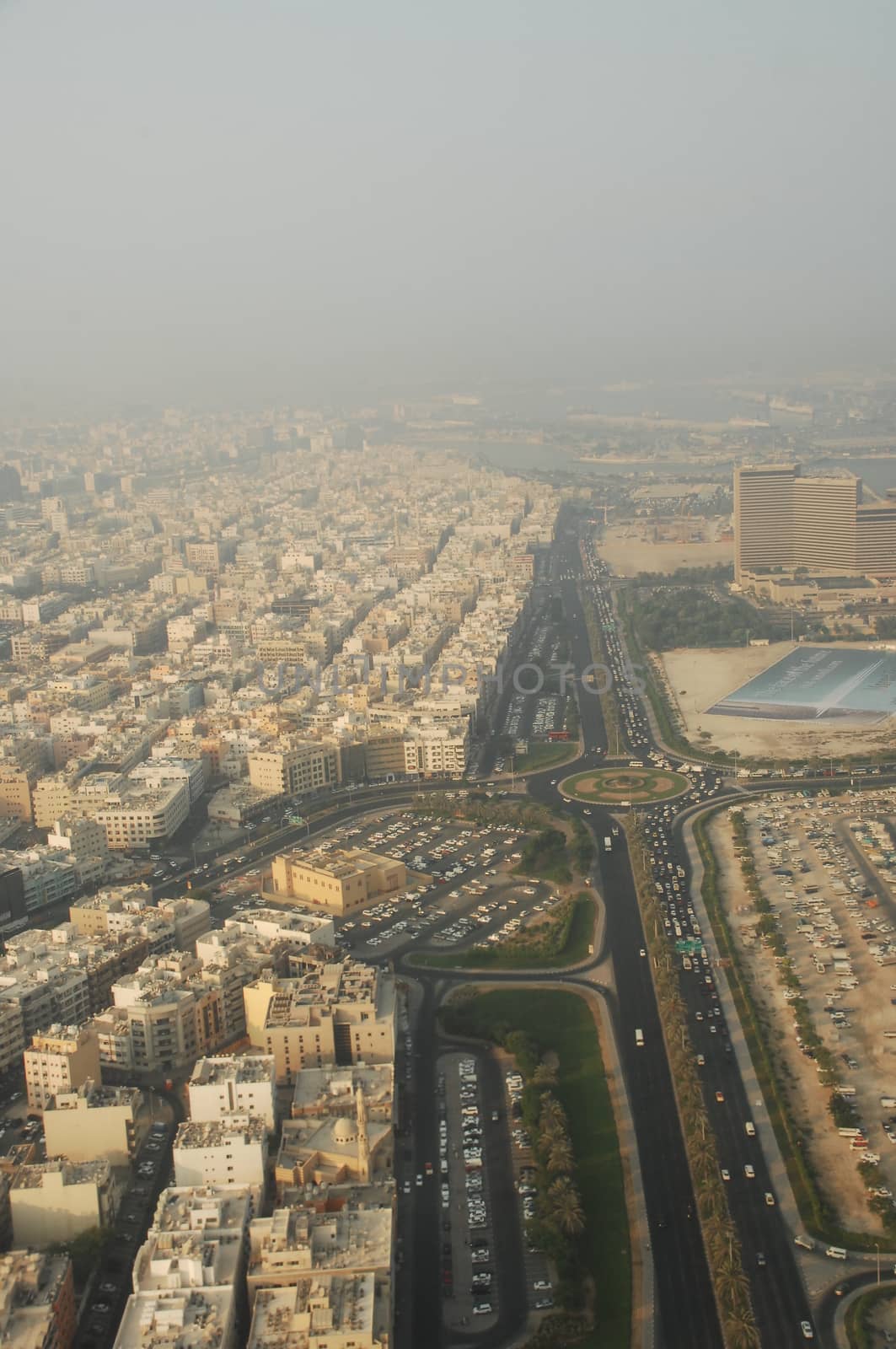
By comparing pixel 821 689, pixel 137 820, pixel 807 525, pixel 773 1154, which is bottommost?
pixel 821 689

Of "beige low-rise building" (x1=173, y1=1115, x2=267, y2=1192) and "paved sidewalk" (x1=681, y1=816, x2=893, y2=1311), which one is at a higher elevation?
"beige low-rise building" (x1=173, y1=1115, x2=267, y2=1192)

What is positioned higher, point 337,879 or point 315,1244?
point 315,1244

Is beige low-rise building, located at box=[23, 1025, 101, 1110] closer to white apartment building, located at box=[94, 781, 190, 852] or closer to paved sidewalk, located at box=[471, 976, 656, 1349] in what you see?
paved sidewalk, located at box=[471, 976, 656, 1349]

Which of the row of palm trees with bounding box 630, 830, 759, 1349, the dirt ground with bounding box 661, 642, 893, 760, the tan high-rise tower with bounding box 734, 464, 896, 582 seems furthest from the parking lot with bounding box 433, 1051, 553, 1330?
the tan high-rise tower with bounding box 734, 464, 896, 582

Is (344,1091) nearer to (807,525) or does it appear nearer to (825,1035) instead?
(825,1035)

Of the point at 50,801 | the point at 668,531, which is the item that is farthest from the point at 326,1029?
the point at 668,531

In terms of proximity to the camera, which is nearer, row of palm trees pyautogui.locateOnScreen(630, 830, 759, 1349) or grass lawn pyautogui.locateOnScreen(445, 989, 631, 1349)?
row of palm trees pyautogui.locateOnScreen(630, 830, 759, 1349)

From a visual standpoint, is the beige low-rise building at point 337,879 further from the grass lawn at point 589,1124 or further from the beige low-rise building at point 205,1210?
the beige low-rise building at point 205,1210
